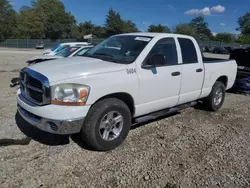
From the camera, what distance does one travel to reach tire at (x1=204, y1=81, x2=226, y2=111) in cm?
602

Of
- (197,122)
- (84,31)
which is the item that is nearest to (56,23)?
(84,31)

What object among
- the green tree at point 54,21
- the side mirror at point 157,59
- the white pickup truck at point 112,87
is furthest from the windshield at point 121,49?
the green tree at point 54,21

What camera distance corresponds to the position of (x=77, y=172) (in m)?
3.32

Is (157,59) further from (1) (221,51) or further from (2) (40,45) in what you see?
(2) (40,45)

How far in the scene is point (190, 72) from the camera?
16.5ft

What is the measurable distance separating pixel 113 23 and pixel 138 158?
72.4 metres

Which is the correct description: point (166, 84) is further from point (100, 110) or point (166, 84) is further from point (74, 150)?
point (74, 150)

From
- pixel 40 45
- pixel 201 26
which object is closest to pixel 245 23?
pixel 201 26

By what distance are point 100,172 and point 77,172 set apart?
31 centimetres

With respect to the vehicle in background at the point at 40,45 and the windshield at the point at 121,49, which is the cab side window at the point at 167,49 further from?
the vehicle in background at the point at 40,45

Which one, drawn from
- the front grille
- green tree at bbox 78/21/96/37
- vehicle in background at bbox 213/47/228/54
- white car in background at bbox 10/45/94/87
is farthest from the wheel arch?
green tree at bbox 78/21/96/37

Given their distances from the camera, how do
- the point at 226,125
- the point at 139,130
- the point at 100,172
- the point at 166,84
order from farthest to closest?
the point at 226,125 < the point at 139,130 < the point at 166,84 < the point at 100,172

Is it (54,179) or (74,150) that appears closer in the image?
(54,179)

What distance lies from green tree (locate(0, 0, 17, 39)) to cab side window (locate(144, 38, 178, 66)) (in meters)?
62.6
